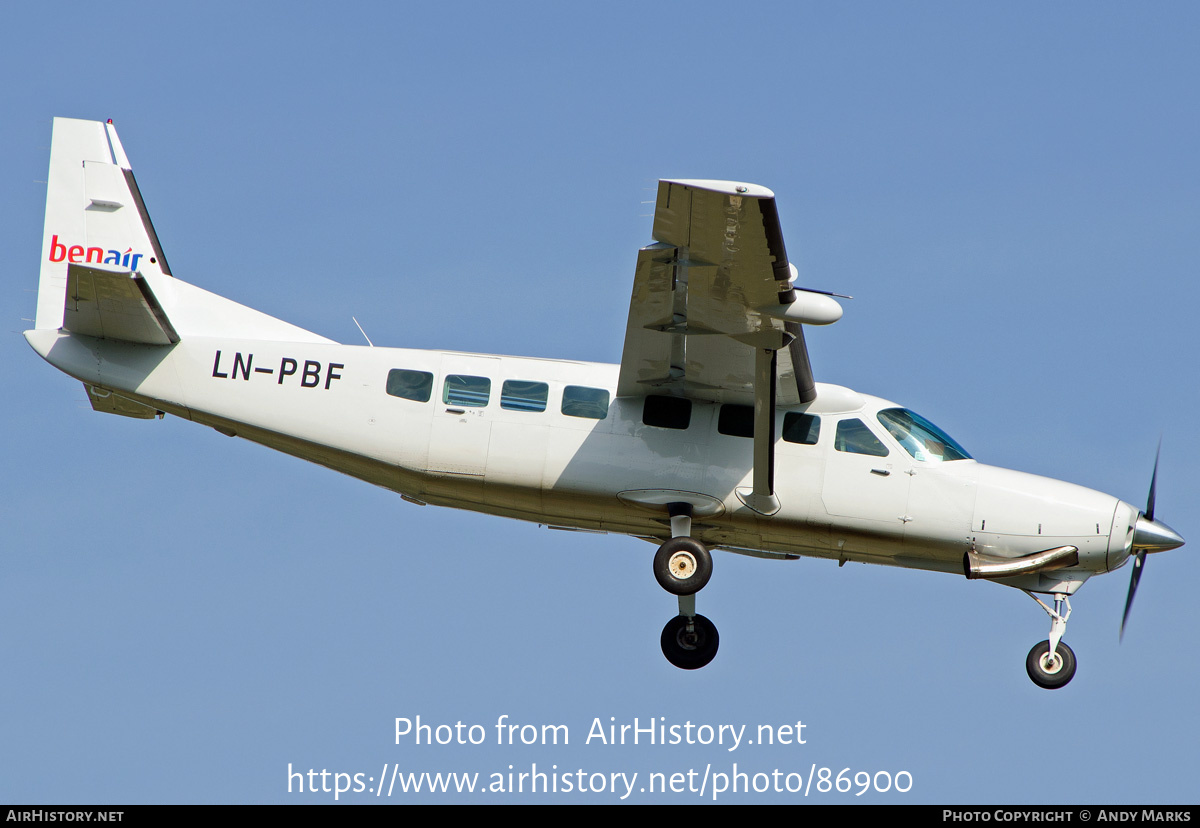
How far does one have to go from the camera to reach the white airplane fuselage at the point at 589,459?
17406mm

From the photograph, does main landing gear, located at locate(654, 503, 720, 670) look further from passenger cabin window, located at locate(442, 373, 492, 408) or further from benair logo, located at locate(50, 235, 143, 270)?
benair logo, located at locate(50, 235, 143, 270)

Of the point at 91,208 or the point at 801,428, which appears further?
the point at 91,208

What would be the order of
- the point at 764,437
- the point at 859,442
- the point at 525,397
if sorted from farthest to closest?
the point at 525,397 → the point at 859,442 → the point at 764,437

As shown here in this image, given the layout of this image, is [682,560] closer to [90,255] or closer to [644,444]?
[644,444]

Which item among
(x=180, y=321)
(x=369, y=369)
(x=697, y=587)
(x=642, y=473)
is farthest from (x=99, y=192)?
(x=697, y=587)

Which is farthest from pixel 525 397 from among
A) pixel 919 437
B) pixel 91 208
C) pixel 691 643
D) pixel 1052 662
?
pixel 1052 662

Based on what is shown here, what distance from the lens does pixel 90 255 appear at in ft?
61.9

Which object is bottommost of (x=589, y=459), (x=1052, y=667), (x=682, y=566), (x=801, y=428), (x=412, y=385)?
(x=1052, y=667)

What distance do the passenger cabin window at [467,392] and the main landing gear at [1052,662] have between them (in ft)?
25.6

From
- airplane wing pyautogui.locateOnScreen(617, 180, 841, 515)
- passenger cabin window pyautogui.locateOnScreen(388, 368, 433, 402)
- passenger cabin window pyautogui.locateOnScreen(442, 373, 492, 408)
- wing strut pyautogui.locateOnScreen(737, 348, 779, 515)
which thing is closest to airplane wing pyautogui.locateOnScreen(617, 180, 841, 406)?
airplane wing pyautogui.locateOnScreen(617, 180, 841, 515)

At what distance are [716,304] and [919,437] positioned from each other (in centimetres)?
382

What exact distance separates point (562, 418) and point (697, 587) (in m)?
2.78

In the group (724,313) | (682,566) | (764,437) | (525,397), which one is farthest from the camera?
(525,397)

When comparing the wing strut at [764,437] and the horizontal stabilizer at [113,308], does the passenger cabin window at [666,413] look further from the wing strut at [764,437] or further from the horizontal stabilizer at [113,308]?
the horizontal stabilizer at [113,308]
